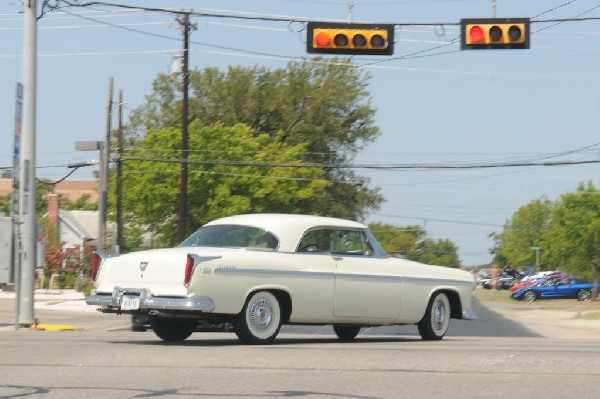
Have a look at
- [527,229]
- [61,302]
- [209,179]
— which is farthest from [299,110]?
[527,229]

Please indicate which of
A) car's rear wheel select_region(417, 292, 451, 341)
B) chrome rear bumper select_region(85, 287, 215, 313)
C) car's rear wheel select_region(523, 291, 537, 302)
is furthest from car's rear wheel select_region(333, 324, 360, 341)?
car's rear wheel select_region(523, 291, 537, 302)

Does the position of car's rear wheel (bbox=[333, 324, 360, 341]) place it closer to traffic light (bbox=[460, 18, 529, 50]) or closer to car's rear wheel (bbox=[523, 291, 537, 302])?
traffic light (bbox=[460, 18, 529, 50])

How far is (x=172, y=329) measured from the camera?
1603 cm

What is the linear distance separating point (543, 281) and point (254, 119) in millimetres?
19797

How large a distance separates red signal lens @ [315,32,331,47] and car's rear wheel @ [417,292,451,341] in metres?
5.34

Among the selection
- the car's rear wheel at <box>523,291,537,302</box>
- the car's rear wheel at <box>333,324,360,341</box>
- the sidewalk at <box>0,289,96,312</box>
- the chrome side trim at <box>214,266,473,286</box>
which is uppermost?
the chrome side trim at <box>214,266,473,286</box>

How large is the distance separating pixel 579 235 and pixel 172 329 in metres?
57.6

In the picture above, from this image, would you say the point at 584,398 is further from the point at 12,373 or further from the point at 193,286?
the point at 193,286

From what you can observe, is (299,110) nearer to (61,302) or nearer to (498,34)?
(61,302)

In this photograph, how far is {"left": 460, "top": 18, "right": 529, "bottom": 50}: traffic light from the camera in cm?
2059

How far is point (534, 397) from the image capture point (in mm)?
9453

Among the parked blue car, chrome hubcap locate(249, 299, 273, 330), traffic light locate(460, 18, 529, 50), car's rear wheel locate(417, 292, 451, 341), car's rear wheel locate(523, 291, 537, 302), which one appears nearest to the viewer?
chrome hubcap locate(249, 299, 273, 330)

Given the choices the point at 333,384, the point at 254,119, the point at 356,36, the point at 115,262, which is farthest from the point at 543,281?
the point at 333,384

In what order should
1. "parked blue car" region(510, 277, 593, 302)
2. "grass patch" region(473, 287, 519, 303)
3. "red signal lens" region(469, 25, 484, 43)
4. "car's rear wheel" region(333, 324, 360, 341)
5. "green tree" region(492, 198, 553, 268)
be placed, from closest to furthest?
"car's rear wheel" region(333, 324, 360, 341)
"red signal lens" region(469, 25, 484, 43)
"parked blue car" region(510, 277, 593, 302)
"grass patch" region(473, 287, 519, 303)
"green tree" region(492, 198, 553, 268)
